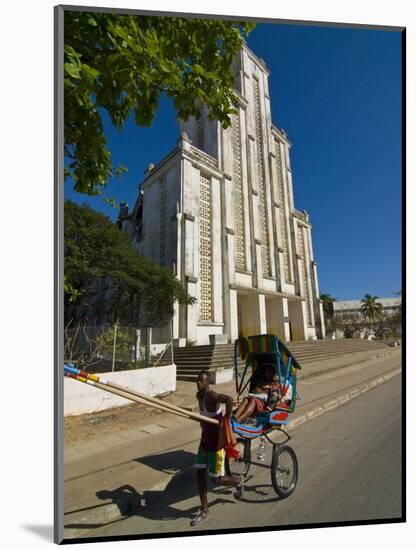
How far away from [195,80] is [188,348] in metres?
10.3

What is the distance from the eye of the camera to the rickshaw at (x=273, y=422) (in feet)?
10.8

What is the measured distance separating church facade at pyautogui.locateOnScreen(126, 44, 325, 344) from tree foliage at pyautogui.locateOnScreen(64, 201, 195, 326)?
1457 millimetres

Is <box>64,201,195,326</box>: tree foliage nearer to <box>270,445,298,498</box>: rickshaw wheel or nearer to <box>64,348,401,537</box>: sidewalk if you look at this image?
<box>64,348,401,537</box>: sidewalk

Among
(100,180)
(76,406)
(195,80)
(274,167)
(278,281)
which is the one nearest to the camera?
(195,80)

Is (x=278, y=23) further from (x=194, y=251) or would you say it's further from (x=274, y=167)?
(x=274, y=167)

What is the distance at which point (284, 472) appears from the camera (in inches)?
134

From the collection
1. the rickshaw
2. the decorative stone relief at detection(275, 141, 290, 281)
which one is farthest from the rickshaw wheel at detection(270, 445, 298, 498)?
the decorative stone relief at detection(275, 141, 290, 281)

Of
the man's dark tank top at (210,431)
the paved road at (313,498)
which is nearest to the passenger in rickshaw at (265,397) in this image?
the man's dark tank top at (210,431)

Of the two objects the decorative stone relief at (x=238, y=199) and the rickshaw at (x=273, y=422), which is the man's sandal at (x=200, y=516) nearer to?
the rickshaw at (x=273, y=422)

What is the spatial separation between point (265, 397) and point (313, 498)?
1.05m

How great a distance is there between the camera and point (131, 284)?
37.6 feet

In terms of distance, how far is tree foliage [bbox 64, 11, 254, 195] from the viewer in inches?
119

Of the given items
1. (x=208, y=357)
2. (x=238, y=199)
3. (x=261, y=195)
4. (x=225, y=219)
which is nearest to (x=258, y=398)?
(x=208, y=357)

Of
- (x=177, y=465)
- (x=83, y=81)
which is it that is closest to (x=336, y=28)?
(x=83, y=81)
